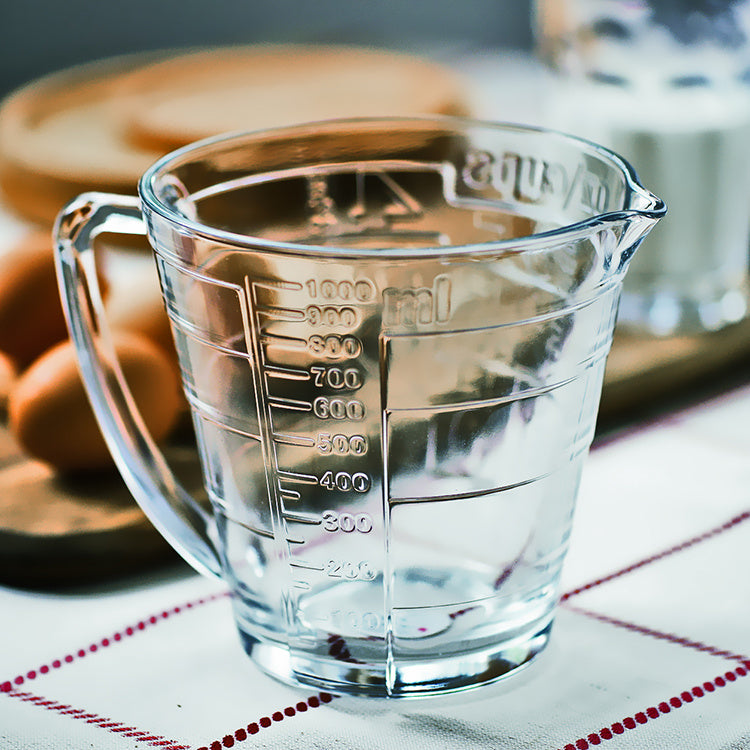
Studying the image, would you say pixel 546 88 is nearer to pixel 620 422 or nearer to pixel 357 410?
pixel 620 422

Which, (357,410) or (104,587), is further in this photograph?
(104,587)

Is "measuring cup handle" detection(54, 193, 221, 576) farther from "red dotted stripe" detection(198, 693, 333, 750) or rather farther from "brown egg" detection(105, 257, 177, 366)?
"brown egg" detection(105, 257, 177, 366)

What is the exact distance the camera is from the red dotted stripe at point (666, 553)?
2.05ft

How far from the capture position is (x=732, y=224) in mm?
922

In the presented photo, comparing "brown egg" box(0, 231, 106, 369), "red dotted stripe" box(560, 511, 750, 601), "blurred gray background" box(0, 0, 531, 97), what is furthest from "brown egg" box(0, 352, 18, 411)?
"blurred gray background" box(0, 0, 531, 97)

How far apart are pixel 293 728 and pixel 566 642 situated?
0.51 feet

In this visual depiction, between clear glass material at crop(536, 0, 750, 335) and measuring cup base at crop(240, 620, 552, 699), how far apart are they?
441 millimetres

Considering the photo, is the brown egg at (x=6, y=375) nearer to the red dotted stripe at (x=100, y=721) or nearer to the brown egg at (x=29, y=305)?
the brown egg at (x=29, y=305)

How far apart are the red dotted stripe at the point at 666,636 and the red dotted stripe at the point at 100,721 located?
23cm

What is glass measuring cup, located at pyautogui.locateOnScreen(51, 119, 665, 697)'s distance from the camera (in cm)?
45

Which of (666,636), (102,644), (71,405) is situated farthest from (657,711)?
(71,405)

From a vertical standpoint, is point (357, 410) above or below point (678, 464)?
above

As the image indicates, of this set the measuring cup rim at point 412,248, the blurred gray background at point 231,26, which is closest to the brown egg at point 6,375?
the measuring cup rim at point 412,248

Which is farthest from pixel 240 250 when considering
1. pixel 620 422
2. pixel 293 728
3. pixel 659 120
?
pixel 659 120
